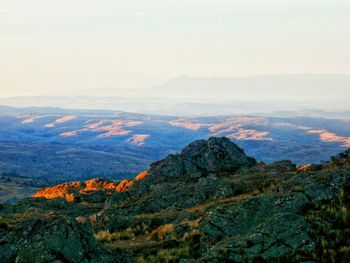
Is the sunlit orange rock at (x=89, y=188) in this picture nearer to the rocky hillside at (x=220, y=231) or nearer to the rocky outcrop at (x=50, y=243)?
the rocky hillside at (x=220, y=231)

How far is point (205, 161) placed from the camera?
6006cm

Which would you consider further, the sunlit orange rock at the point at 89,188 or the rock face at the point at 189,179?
the sunlit orange rock at the point at 89,188

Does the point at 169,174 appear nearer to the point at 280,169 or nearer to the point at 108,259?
the point at 280,169

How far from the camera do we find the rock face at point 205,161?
57469 mm

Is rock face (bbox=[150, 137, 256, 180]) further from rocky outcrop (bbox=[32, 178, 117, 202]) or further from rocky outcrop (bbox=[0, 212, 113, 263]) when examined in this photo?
rocky outcrop (bbox=[0, 212, 113, 263])

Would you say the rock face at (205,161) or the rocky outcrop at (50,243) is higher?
the rocky outcrop at (50,243)

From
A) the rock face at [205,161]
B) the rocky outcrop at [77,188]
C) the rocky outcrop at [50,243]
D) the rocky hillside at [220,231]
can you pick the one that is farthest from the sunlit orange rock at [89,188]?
the rocky outcrop at [50,243]

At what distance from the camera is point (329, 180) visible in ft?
90.7

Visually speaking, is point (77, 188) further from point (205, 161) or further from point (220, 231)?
point (220, 231)

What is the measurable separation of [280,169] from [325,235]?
1049 inches

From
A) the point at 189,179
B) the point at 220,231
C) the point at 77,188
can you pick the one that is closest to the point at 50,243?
the point at 220,231

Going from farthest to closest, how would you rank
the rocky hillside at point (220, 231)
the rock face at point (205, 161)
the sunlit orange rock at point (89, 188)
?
the sunlit orange rock at point (89, 188), the rock face at point (205, 161), the rocky hillside at point (220, 231)

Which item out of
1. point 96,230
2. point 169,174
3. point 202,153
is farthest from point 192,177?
point 96,230

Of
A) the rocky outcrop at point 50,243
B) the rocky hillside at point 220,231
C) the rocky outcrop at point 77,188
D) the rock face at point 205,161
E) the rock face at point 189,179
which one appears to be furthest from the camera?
the rocky outcrop at point 77,188
